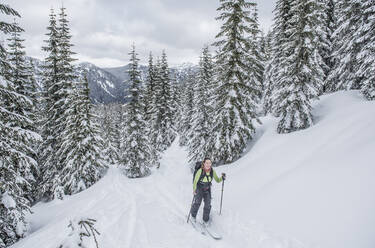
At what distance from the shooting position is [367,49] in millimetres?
14562

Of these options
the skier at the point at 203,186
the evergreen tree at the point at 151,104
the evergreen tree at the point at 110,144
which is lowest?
the evergreen tree at the point at 110,144

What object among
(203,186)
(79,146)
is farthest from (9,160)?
(79,146)

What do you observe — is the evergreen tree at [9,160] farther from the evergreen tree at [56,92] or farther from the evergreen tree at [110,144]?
the evergreen tree at [110,144]

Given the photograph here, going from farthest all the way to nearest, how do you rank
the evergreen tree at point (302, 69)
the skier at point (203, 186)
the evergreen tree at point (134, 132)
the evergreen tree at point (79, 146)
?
the evergreen tree at point (134, 132) → the evergreen tree at point (79, 146) → the evergreen tree at point (302, 69) → the skier at point (203, 186)

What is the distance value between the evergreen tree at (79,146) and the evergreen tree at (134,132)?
3.85 m

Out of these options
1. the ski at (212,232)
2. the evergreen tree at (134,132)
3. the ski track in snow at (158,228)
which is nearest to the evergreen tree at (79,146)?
the evergreen tree at (134,132)

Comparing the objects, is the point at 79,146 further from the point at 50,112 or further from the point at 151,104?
the point at 151,104

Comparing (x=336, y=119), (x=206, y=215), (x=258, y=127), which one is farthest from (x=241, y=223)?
(x=258, y=127)

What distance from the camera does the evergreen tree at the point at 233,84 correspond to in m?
14.4

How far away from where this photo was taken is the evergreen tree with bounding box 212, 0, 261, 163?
1438 cm

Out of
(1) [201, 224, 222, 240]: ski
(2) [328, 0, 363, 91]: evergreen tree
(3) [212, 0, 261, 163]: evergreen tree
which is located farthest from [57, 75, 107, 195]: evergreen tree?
(2) [328, 0, 363, 91]: evergreen tree

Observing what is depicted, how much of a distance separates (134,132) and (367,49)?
2031 cm

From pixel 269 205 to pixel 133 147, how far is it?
1644 cm

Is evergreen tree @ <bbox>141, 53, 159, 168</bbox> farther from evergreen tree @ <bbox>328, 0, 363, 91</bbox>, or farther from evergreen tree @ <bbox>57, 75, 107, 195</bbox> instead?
evergreen tree @ <bbox>328, 0, 363, 91</bbox>
